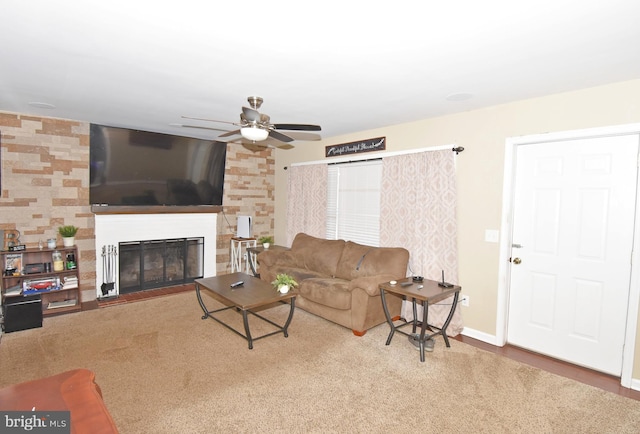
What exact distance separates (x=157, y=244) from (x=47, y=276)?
4.89 feet

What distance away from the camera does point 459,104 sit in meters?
3.42

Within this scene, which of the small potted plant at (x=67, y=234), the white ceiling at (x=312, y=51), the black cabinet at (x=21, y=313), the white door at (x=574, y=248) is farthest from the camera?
the small potted plant at (x=67, y=234)

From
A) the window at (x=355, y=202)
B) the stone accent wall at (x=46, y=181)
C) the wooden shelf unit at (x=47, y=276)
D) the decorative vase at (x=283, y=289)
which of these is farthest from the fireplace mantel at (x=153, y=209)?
the decorative vase at (x=283, y=289)

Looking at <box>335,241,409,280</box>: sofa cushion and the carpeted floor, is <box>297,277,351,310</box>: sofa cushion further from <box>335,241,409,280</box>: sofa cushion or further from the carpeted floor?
the carpeted floor

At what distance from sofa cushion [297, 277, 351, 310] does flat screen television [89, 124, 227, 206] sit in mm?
2535

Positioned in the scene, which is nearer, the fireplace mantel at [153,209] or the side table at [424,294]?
the side table at [424,294]

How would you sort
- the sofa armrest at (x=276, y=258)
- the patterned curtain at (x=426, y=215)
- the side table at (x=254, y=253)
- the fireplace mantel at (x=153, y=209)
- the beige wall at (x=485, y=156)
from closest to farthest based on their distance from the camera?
1. the beige wall at (x=485, y=156)
2. the patterned curtain at (x=426, y=215)
3. the fireplace mantel at (x=153, y=209)
4. the sofa armrest at (x=276, y=258)
5. the side table at (x=254, y=253)

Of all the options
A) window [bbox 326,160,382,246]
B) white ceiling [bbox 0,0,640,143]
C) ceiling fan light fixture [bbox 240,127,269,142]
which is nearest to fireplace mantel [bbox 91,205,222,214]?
white ceiling [bbox 0,0,640,143]

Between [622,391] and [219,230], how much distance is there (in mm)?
5470

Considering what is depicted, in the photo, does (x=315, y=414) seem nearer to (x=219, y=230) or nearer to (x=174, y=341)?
(x=174, y=341)

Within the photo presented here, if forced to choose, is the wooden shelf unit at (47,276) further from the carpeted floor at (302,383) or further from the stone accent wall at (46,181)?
the carpeted floor at (302,383)

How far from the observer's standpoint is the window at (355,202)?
471cm

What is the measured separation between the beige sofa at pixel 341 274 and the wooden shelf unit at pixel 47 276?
2.41m

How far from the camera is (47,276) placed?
163 inches
